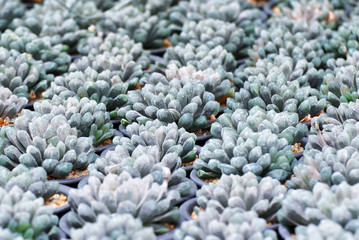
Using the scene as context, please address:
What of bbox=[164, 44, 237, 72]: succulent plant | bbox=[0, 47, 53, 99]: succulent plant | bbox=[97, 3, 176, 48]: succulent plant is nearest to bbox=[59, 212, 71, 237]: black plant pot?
bbox=[0, 47, 53, 99]: succulent plant

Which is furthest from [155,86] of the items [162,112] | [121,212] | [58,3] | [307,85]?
[58,3]

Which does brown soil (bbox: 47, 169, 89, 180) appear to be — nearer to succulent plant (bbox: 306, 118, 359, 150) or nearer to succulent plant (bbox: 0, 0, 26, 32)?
succulent plant (bbox: 306, 118, 359, 150)

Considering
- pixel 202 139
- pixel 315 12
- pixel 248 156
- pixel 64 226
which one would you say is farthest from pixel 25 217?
pixel 315 12

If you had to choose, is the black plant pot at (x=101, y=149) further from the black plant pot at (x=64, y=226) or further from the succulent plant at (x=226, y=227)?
the succulent plant at (x=226, y=227)

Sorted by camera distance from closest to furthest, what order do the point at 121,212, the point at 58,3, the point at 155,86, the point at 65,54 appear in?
the point at 121,212
the point at 155,86
the point at 65,54
the point at 58,3

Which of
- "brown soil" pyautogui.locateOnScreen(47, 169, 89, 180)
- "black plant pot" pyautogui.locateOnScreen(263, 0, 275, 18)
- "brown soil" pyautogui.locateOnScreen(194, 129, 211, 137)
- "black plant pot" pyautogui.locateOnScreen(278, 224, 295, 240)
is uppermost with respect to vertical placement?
"black plant pot" pyautogui.locateOnScreen(263, 0, 275, 18)

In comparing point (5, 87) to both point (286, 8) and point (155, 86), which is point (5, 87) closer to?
point (155, 86)
